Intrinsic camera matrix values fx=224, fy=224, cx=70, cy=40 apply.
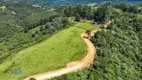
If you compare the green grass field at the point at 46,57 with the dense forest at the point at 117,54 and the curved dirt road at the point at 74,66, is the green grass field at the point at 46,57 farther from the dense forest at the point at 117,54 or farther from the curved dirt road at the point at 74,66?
the dense forest at the point at 117,54

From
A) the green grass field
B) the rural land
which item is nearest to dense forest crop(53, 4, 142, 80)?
the rural land

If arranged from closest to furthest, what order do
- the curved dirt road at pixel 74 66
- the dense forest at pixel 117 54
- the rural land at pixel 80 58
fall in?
the curved dirt road at pixel 74 66 < the rural land at pixel 80 58 < the dense forest at pixel 117 54

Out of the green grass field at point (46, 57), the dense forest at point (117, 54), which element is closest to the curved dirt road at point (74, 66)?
the green grass field at point (46, 57)

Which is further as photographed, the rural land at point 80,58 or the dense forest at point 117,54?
the dense forest at point 117,54

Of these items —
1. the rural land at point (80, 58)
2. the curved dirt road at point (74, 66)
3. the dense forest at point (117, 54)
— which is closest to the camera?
the curved dirt road at point (74, 66)

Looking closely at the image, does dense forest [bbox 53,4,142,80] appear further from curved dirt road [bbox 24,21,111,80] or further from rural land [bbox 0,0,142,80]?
curved dirt road [bbox 24,21,111,80]

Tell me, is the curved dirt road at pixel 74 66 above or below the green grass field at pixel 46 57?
below
